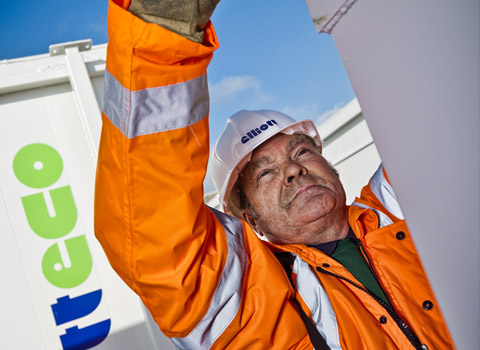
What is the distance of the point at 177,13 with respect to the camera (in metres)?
0.91

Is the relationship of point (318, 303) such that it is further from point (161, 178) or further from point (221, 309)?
point (161, 178)

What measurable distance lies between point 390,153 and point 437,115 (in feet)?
0.34

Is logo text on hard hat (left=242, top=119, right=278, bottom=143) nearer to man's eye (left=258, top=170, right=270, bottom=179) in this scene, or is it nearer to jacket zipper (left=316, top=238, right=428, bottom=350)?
man's eye (left=258, top=170, right=270, bottom=179)

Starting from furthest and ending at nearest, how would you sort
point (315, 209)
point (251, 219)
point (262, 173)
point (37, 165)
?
1. point (37, 165)
2. point (251, 219)
3. point (262, 173)
4. point (315, 209)

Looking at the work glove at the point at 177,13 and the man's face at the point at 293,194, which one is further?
the man's face at the point at 293,194

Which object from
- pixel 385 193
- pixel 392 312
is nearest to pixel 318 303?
pixel 392 312

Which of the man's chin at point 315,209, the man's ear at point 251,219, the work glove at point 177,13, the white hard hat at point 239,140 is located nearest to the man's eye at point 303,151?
the white hard hat at point 239,140

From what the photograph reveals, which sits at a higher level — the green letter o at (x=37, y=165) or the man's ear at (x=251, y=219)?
the green letter o at (x=37, y=165)

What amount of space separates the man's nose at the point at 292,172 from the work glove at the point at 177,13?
3.77ft

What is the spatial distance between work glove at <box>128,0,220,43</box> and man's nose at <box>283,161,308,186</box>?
1.15m

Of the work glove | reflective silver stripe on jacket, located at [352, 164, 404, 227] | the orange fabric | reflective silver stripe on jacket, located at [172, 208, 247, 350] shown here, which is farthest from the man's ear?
the work glove

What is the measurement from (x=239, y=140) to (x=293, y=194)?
0.39 meters

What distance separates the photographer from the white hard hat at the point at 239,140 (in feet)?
6.96

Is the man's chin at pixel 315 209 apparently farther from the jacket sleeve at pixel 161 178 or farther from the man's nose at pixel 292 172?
the jacket sleeve at pixel 161 178
